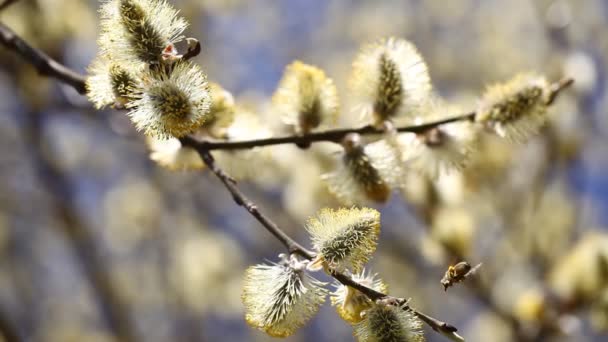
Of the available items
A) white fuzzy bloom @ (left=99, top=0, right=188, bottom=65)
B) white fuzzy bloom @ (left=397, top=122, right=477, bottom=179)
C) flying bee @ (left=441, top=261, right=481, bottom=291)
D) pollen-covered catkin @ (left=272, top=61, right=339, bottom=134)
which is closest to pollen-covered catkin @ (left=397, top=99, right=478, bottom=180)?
white fuzzy bloom @ (left=397, top=122, right=477, bottom=179)

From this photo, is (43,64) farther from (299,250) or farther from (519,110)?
(519,110)

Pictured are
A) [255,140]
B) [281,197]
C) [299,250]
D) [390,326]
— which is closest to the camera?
[390,326]

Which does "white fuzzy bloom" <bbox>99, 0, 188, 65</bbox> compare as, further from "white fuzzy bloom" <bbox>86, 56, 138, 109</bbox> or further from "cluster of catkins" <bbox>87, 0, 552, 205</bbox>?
"cluster of catkins" <bbox>87, 0, 552, 205</bbox>

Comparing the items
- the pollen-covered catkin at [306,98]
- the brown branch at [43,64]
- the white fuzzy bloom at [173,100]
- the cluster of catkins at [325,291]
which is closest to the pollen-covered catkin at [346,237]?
the cluster of catkins at [325,291]

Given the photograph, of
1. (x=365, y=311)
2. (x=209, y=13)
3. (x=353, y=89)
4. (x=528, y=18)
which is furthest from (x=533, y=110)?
(x=528, y=18)

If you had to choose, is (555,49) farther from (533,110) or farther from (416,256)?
(533,110)

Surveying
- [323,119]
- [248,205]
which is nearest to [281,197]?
[323,119]
